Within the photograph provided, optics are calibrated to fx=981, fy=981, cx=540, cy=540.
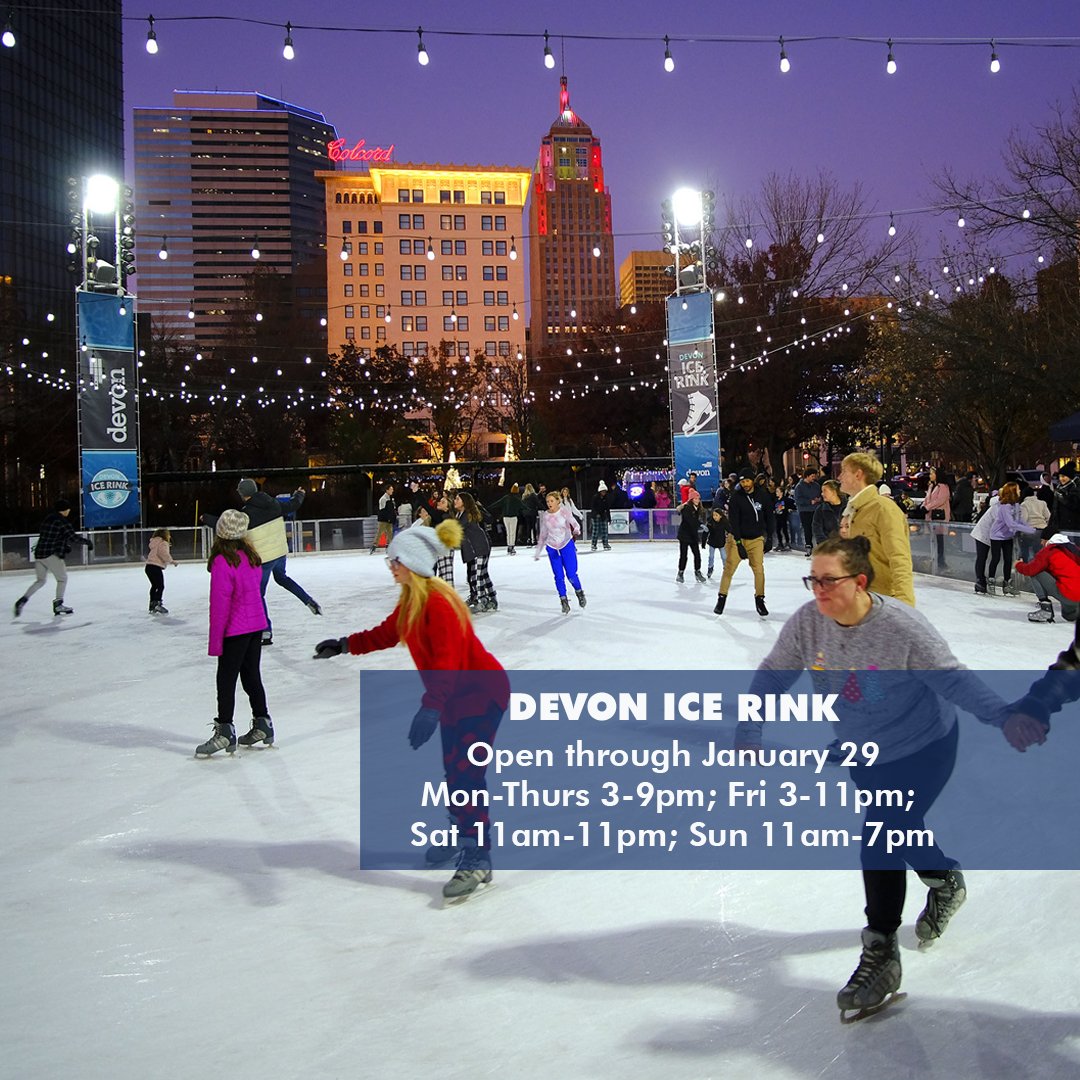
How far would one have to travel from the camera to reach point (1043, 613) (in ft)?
31.1

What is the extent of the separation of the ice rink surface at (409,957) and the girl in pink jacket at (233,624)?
180 mm

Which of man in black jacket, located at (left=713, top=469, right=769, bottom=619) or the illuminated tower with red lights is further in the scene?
the illuminated tower with red lights

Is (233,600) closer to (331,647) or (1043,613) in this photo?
(331,647)

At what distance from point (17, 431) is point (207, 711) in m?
29.2

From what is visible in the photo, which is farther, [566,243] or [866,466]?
[566,243]

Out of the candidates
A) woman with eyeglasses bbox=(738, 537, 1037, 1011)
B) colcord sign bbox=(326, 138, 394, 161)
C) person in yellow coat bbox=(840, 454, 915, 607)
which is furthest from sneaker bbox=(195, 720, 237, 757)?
colcord sign bbox=(326, 138, 394, 161)

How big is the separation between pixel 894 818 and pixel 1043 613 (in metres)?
7.90

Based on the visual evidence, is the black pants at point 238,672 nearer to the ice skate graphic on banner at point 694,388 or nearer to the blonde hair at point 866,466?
the blonde hair at point 866,466

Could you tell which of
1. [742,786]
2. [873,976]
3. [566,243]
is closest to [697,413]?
[742,786]

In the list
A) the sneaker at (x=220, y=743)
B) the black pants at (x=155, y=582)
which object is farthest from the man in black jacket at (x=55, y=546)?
the sneaker at (x=220, y=743)

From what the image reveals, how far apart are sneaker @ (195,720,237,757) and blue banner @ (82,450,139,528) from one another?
13475 millimetres

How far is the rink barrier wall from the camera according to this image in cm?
1312

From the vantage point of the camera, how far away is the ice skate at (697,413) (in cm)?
1909

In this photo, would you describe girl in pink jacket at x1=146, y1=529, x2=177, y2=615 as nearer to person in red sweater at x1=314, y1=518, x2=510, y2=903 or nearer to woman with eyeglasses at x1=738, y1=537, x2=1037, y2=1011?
person in red sweater at x1=314, y1=518, x2=510, y2=903
